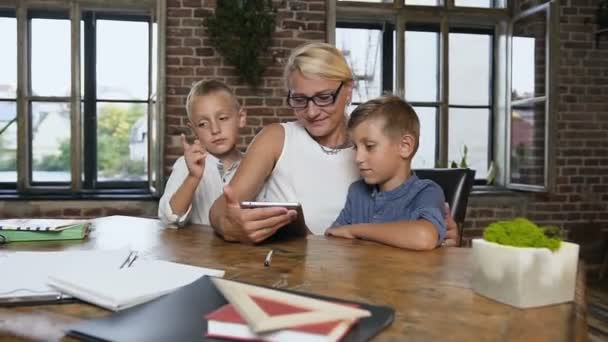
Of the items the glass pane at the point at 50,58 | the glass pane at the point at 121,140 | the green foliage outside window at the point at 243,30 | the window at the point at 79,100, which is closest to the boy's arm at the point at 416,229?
the green foliage outside window at the point at 243,30

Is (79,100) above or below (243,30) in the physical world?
below

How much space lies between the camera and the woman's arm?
1.47m

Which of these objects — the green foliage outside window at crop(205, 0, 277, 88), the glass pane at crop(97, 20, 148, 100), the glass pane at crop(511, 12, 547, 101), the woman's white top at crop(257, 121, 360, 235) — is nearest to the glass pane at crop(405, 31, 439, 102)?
the glass pane at crop(511, 12, 547, 101)

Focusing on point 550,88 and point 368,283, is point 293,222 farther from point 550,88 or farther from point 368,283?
point 550,88

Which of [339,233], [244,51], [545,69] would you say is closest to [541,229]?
[339,233]

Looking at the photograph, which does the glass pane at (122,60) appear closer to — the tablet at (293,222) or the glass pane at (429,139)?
the glass pane at (429,139)

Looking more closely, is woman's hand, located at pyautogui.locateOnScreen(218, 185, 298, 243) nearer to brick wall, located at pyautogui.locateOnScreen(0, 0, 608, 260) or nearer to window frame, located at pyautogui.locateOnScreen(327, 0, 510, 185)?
brick wall, located at pyautogui.locateOnScreen(0, 0, 608, 260)

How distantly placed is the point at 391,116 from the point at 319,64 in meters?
0.27

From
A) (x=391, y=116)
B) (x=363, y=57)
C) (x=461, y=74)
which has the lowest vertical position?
(x=391, y=116)

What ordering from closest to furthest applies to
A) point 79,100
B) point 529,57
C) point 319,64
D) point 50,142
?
point 319,64
point 79,100
point 50,142
point 529,57

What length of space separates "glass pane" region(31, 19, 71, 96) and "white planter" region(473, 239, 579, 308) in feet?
12.5

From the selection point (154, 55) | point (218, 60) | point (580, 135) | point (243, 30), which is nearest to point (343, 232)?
point (243, 30)

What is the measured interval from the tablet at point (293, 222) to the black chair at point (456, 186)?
2.37ft

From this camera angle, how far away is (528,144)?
4.46 metres
